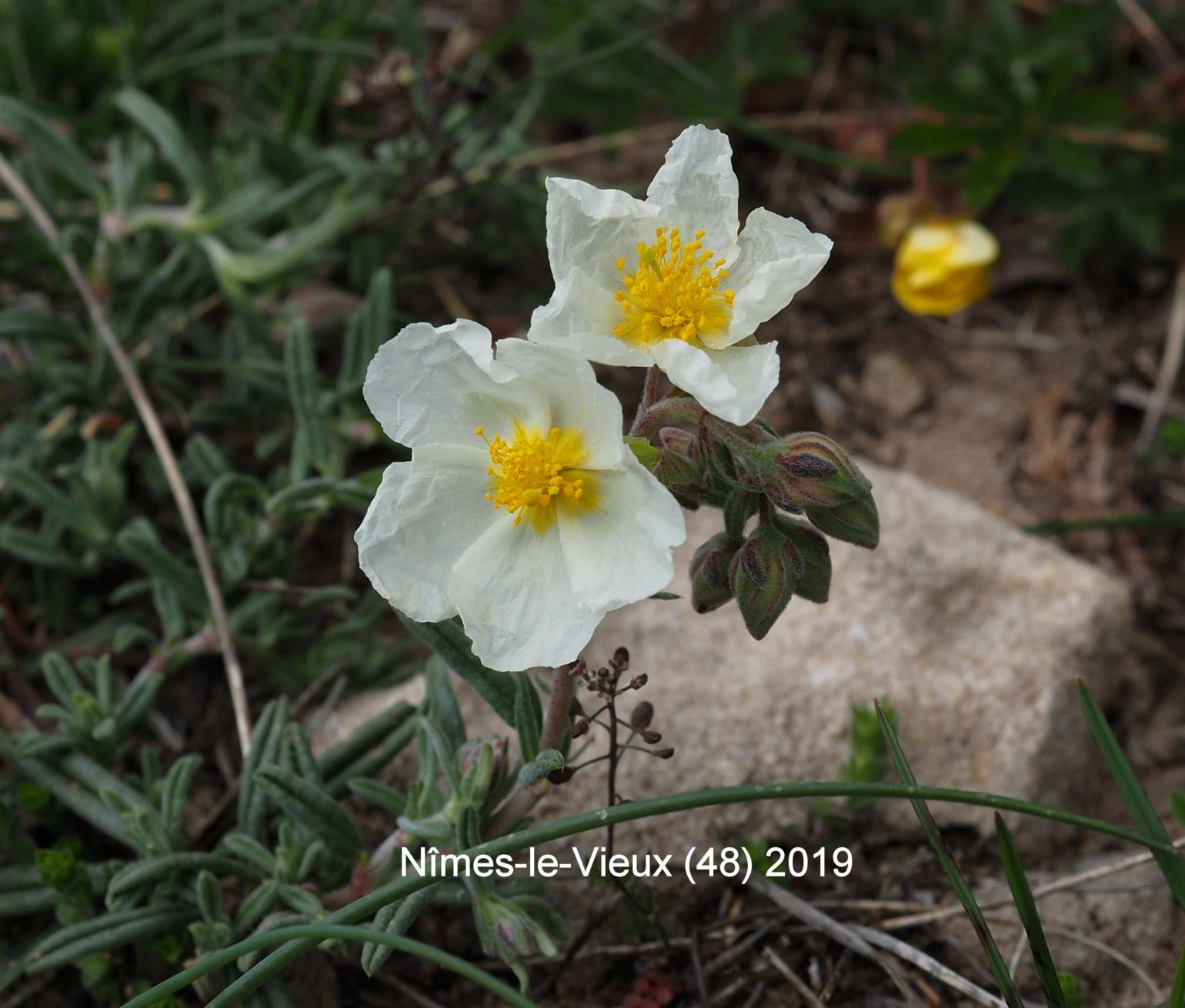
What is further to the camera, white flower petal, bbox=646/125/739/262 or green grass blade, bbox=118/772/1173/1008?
white flower petal, bbox=646/125/739/262

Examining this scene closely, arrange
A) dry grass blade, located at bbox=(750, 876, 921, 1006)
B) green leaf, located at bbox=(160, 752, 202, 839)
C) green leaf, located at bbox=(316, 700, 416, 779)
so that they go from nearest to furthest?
1. dry grass blade, located at bbox=(750, 876, 921, 1006)
2. green leaf, located at bbox=(160, 752, 202, 839)
3. green leaf, located at bbox=(316, 700, 416, 779)

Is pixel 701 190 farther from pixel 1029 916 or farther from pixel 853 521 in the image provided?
pixel 1029 916

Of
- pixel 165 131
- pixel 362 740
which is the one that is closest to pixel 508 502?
pixel 362 740

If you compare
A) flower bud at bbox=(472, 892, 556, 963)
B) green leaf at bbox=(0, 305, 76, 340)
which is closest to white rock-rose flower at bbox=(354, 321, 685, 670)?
flower bud at bbox=(472, 892, 556, 963)

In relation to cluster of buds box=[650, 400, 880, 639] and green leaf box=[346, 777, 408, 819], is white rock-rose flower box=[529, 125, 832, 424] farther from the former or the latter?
green leaf box=[346, 777, 408, 819]

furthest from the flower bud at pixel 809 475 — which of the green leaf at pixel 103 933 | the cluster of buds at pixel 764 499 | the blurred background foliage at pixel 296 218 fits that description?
the green leaf at pixel 103 933

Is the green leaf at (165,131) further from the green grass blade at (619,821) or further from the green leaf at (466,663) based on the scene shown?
the green grass blade at (619,821)
